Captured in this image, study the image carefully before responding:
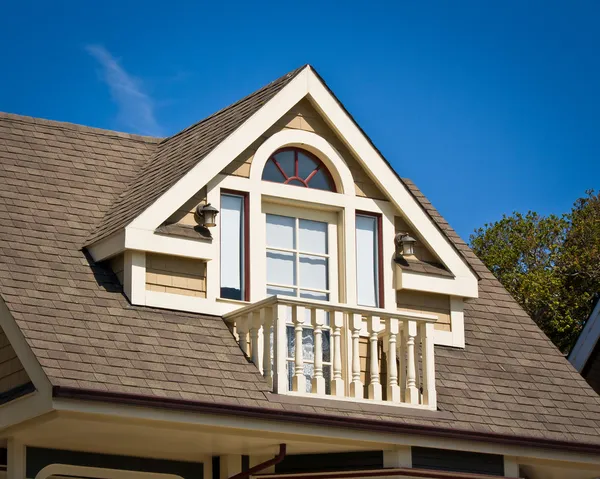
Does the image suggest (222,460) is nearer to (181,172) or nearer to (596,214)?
(181,172)

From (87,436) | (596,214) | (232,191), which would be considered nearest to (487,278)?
(232,191)

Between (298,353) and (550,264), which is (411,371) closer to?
(298,353)

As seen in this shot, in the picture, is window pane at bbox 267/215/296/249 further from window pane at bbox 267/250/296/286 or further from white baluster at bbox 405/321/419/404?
white baluster at bbox 405/321/419/404

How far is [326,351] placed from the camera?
1566cm

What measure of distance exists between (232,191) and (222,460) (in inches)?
123

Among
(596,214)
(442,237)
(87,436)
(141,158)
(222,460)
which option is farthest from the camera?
(596,214)

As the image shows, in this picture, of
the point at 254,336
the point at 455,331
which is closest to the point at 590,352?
the point at 455,331

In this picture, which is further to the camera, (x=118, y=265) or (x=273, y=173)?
(x=273, y=173)

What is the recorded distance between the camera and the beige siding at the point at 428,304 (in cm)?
1652

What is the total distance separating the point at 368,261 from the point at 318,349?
2133mm

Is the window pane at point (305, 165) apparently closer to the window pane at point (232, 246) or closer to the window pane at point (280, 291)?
the window pane at point (232, 246)

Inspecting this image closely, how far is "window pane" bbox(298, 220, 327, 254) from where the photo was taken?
16.2m

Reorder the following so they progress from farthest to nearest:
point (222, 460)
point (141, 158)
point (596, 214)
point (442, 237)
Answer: point (596, 214), point (141, 158), point (442, 237), point (222, 460)

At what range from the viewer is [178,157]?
16734 millimetres
